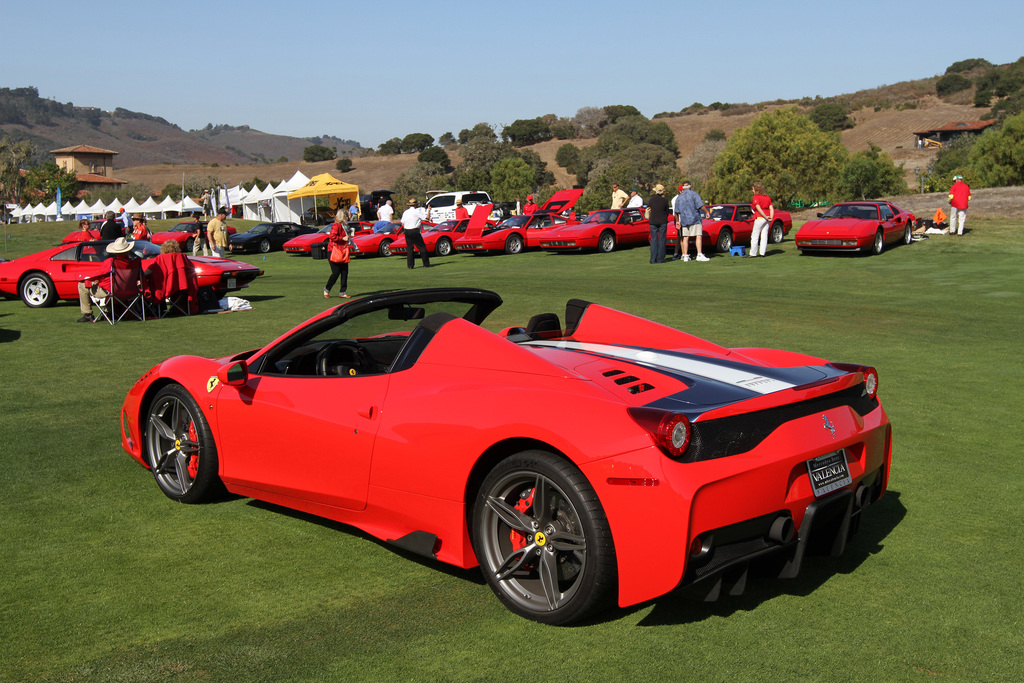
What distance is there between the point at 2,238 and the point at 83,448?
44867mm

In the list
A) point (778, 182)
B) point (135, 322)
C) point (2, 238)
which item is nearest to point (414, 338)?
point (135, 322)

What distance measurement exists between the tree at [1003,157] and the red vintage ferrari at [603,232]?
3005cm

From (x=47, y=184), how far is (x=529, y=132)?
63520 mm

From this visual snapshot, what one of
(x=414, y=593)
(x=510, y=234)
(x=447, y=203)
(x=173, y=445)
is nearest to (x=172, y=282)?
(x=173, y=445)

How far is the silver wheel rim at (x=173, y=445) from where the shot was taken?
202 inches

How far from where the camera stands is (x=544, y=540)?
11.5 ft

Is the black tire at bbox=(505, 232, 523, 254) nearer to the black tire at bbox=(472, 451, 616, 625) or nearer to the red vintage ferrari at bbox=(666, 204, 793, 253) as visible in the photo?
the red vintage ferrari at bbox=(666, 204, 793, 253)

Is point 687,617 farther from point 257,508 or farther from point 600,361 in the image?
point 257,508

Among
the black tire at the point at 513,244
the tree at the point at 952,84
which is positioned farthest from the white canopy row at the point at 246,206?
the tree at the point at 952,84

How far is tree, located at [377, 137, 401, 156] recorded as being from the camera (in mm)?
141375

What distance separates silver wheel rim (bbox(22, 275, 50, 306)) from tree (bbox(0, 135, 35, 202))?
3002 inches

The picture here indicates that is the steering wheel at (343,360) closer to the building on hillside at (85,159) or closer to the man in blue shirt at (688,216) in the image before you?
the man in blue shirt at (688,216)

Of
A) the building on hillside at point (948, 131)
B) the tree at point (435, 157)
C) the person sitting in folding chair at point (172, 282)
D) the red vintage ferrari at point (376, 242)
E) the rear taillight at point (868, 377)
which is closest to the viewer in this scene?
the rear taillight at point (868, 377)

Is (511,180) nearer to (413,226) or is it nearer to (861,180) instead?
(861,180)
